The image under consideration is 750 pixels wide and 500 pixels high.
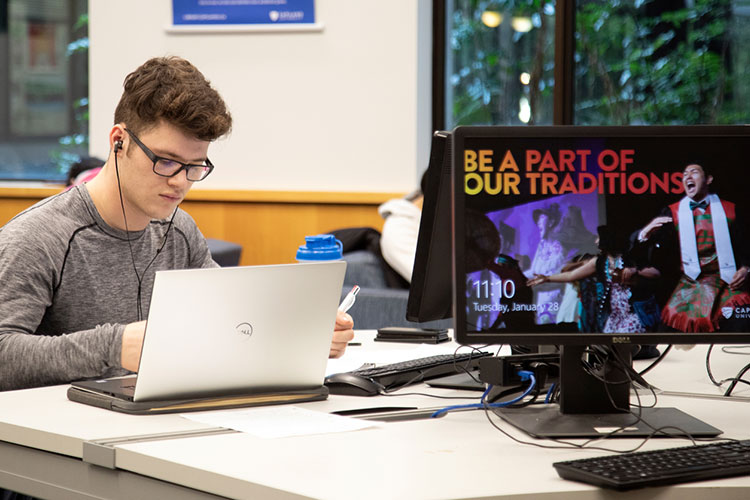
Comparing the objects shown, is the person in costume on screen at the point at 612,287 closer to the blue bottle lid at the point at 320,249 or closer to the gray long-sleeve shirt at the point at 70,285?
the gray long-sleeve shirt at the point at 70,285

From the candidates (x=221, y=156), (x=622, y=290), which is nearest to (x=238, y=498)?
(x=622, y=290)

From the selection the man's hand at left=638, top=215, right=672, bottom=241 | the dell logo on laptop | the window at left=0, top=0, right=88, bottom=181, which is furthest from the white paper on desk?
the window at left=0, top=0, right=88, bottom=181

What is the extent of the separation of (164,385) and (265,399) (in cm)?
18

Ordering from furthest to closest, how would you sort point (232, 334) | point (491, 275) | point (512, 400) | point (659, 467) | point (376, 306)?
point (376, 306) → point (512, 400) → point (232, 334) → point (491, 275) → point (659, 467)

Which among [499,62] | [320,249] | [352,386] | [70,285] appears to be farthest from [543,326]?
[499,62]

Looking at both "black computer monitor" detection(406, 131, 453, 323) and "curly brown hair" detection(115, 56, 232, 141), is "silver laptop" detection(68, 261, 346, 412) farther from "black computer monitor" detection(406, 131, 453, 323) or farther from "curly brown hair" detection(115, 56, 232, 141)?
"curly brown hair" detection(115, 56, 232, 141)

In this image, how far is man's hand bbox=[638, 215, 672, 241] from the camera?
1.52 m

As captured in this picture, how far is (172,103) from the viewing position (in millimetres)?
1967

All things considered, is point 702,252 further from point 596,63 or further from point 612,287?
point 596,63

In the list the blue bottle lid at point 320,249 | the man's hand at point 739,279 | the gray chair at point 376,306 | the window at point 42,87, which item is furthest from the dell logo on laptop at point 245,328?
the window at point 42,87

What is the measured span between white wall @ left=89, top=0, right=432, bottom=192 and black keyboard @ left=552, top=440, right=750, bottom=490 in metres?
3.48

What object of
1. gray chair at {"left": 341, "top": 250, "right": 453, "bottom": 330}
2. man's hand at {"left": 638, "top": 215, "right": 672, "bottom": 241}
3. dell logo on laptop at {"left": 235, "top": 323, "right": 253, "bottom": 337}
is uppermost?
man's hand at {"left": 638, "top": 215, "right": 672, "bottom": 241}

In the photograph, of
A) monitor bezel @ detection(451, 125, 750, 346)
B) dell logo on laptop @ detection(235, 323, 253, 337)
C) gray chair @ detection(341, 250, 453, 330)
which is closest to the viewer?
monitor bezel @ detection(451, 125, 750, 346)

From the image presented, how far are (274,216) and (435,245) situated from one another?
327 cm
